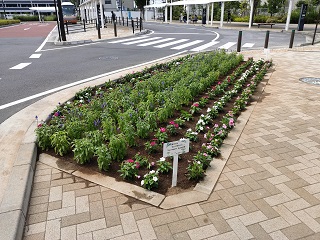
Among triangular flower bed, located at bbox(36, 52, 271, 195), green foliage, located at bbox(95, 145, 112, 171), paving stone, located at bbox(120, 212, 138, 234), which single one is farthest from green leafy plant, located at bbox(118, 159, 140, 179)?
paving stone, located at bbox(120, 212, 138, 234)

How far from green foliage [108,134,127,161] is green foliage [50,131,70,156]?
719 millimetres

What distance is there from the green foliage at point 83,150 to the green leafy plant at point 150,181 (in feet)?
3.05

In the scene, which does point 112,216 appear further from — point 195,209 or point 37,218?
point 195,209

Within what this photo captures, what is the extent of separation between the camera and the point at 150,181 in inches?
130

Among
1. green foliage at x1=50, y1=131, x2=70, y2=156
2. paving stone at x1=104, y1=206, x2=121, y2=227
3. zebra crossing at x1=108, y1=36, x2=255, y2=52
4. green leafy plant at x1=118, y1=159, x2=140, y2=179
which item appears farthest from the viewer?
zebra crossing at x1=108, y1=36, x2=255, y2=52

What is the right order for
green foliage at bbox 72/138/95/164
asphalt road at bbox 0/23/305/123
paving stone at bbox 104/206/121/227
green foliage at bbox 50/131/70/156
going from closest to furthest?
1. paving stone at bbox 104/206/121/227
2. green foliage at bbox 72/138/95/164
3. green foliage at bbox 50/131/70/156
4. asphalt road at bbox 0/23/305/123

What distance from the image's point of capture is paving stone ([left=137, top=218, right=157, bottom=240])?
2.71 meters

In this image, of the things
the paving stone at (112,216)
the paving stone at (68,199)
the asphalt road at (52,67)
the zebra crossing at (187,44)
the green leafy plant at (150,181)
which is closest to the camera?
the paving stone at (112,216)

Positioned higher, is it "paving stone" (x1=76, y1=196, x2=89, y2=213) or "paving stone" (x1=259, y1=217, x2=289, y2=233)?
"paving stone" (x1=76, y1=196, x2=89, y2=213)

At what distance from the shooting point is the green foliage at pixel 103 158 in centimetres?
361

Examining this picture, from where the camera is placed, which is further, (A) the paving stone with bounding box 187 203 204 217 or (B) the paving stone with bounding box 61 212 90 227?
(A) the paving stone with bounding box 187 203 204 217

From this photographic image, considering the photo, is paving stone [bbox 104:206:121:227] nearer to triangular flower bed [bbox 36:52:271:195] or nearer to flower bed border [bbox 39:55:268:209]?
flower bed border [bbox 39:55:268:209]

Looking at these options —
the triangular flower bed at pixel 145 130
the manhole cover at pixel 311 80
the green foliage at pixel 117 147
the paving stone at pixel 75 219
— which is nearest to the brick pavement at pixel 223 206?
the paving stone at pixel 75 219

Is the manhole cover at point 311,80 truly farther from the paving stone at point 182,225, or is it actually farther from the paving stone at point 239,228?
the paving stone at point 182,225
